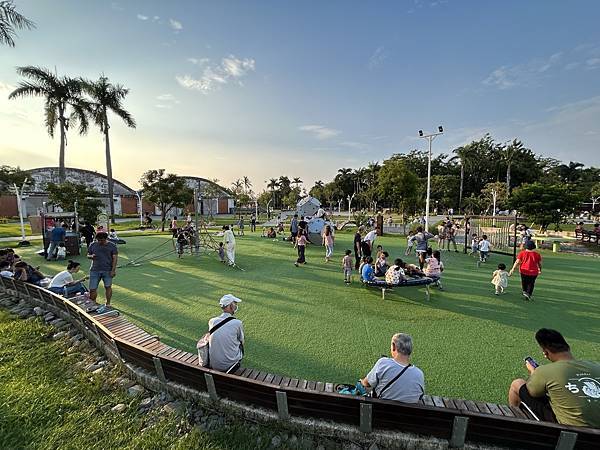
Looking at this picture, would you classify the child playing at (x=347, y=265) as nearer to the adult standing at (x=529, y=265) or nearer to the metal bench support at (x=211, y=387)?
the adult standing at (x=529, y=265)

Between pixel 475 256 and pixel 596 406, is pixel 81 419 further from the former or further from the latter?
pixel 475 256

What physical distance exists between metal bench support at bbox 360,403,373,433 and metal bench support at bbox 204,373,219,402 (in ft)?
5.17

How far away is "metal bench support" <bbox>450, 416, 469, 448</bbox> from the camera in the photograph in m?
2.43

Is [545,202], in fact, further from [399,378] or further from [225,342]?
[225,342]

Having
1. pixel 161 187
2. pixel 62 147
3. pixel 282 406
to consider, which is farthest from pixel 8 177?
pixel 282 406

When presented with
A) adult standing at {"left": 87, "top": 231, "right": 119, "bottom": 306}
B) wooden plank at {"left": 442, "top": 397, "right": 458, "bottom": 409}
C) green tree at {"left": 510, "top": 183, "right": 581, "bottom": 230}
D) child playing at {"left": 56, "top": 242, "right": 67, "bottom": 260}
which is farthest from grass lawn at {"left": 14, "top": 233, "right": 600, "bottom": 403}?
green tree at {"left": 510, "top": 183, "right": 581, "bottom": 230}

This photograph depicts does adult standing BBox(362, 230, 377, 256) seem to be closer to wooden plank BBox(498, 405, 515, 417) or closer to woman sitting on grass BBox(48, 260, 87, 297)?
wooden plank BBox(498, 405, 515, 417)

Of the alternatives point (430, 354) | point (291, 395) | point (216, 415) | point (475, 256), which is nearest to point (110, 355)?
point (216, 415)

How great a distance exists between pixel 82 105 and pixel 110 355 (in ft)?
95.3

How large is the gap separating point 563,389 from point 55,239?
1504cm

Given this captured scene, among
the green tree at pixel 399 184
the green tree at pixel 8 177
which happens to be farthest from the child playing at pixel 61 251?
the green tree at pixel 8 177

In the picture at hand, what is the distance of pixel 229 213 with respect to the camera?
62.1 m

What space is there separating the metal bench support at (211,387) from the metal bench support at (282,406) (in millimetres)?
765

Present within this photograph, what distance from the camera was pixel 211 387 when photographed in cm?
320
